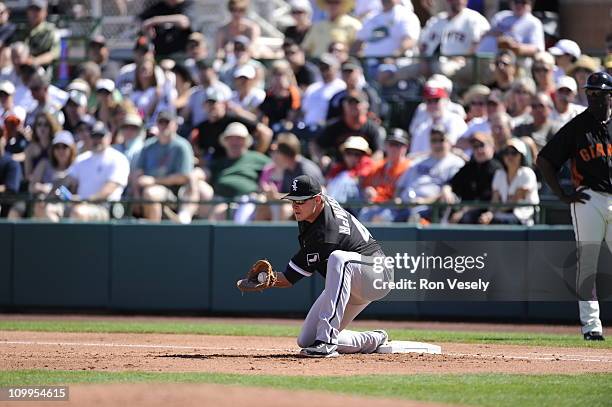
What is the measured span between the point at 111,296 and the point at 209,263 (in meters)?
1.33

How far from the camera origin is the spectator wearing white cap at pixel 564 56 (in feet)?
49.9

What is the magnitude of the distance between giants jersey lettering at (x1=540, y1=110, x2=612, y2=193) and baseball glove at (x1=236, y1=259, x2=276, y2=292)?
2.91 meters

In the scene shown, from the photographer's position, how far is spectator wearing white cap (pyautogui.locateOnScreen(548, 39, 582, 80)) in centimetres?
1520

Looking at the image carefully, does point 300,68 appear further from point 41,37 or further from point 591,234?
point 591,234

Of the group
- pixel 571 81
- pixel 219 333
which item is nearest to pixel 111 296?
pixel 219 333

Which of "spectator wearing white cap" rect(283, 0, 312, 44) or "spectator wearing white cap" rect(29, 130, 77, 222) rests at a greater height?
"spectator wearing white cap" rect(283, 0, 312, 44)

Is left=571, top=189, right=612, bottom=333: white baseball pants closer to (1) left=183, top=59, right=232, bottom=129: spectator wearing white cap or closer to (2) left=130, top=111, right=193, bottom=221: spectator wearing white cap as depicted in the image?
(2) left=130, top=111, right=193, bottom=221: spectator wearing white cap

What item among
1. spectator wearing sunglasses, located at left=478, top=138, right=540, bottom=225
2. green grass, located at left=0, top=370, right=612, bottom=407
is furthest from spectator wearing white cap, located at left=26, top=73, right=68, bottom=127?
green grass, located at left=0, top=370, right=612, bottom=407

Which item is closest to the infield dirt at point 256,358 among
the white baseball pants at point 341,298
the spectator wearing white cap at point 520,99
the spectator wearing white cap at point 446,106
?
the white baseball pants at point 341,298

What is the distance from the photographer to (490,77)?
1573 centimetres

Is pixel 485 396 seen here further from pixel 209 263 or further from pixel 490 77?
pixel 490 77

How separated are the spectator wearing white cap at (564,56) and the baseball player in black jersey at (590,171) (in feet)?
16.5

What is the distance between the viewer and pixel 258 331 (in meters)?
11.9

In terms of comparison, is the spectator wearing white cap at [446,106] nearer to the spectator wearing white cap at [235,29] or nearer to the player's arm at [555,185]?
the spectator wearing white cap at [235,29]
